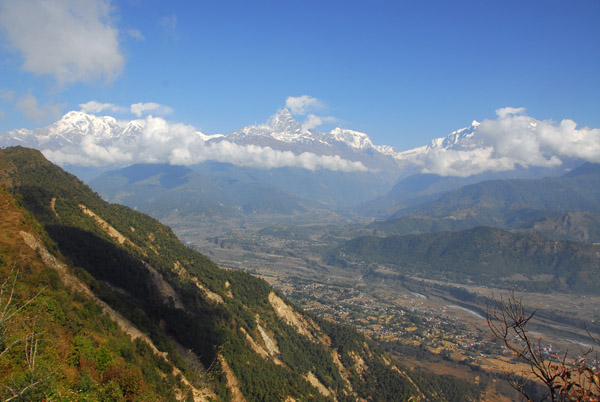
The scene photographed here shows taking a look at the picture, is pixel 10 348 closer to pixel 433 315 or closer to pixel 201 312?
pixel 201 312

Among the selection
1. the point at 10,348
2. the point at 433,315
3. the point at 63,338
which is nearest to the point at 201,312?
the point at 63,338

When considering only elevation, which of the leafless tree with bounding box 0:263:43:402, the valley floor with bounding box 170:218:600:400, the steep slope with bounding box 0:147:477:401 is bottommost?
the valley floor with bounding box 170:218:600:400

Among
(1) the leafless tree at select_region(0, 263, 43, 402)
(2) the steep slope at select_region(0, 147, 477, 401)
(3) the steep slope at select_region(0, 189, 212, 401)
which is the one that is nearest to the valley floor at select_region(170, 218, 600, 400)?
(2) the steep slope at select_region(0, 147, 477, 401)

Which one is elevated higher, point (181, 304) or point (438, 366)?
point (181, 304)

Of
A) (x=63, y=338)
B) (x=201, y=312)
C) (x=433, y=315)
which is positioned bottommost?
(x=433, y=315)

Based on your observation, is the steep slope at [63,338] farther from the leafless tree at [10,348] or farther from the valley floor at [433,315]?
the valley floor at [433,315]

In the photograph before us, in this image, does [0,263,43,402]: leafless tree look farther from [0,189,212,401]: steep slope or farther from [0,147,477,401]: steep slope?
[0,147,477,401]: steep slope

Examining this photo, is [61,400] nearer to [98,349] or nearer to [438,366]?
[98,349]

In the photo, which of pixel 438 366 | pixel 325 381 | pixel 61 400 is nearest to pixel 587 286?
pixel 438 366
